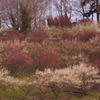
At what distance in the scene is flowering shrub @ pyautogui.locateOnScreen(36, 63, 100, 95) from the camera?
314 inches

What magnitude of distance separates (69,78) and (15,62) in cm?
368

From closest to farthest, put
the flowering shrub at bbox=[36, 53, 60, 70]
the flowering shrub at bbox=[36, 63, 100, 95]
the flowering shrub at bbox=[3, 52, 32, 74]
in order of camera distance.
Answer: the flowering shrub at bbox=[36, 63, 100, 95]
the flowering shrub at bbox=[3, 52, 32, 74]
the flowering shrub at bbox=[36, 53, 60, 70]

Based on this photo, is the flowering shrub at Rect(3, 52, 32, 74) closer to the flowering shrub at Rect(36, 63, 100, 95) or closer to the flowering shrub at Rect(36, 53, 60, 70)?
the flowering shrub at Rect(36, 53, 60, 70)

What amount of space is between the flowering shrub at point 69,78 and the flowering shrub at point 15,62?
253 centimetres

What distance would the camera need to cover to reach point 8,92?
8.85 m

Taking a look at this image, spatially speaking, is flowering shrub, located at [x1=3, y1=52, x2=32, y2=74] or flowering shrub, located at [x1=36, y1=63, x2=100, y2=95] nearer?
flowering shrub, located at [x1=36, y1=63, x2=100, y2=95]

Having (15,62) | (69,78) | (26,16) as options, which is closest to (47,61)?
(15,62)

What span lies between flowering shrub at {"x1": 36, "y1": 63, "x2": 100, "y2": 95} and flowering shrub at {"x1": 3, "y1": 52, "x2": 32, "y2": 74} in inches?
99.7

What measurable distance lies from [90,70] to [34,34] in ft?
32.0

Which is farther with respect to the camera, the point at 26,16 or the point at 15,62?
the point at 26,16

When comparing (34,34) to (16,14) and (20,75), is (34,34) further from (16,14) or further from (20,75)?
(16,14)

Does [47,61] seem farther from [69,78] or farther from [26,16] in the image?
[26,16]

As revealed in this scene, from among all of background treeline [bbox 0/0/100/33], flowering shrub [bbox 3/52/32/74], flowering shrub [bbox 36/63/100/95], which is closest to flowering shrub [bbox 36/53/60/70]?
flowering shrub [bbox 3/52/32/74]

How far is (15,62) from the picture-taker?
11.1m
